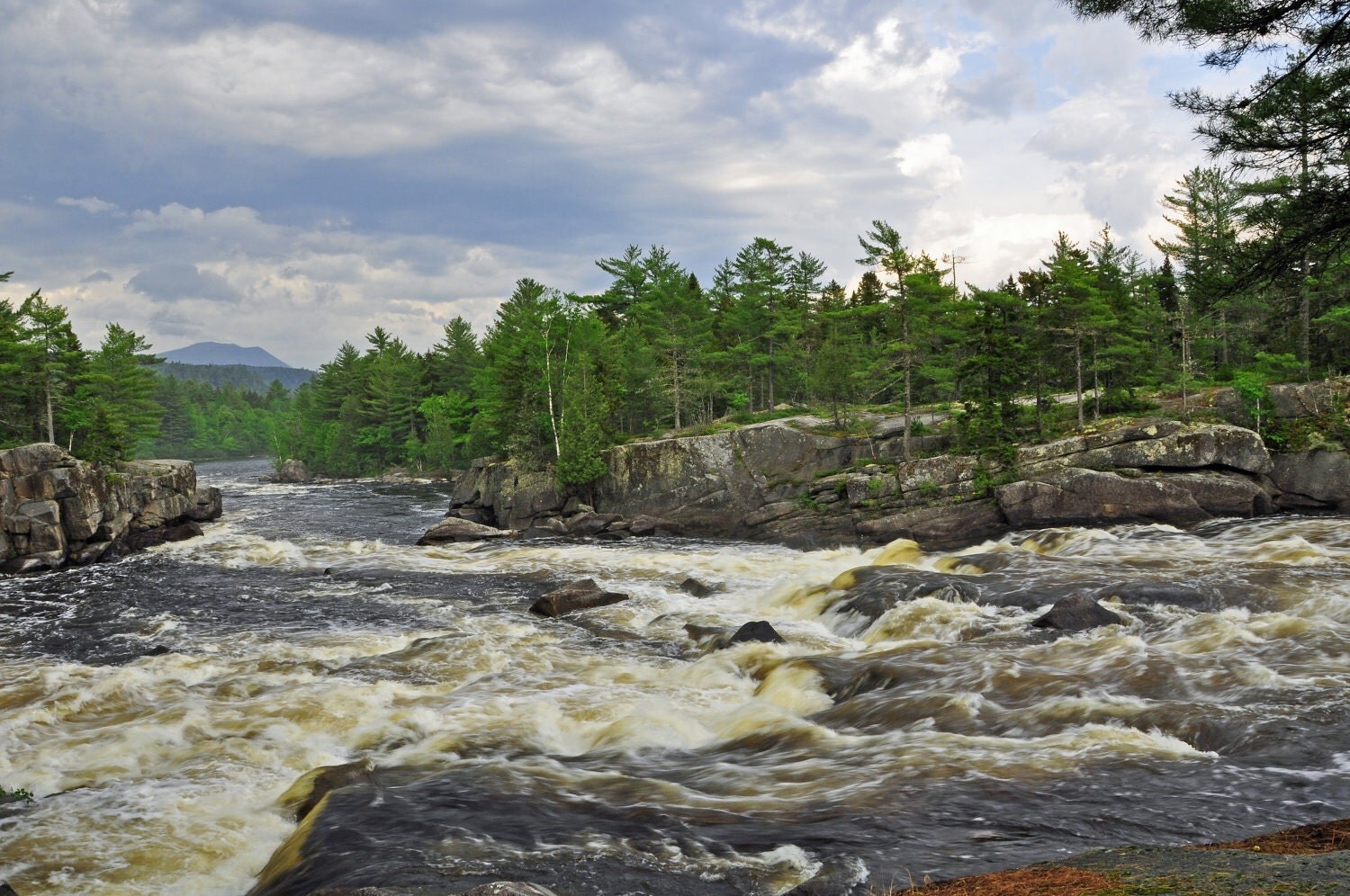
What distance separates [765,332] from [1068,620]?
41.0m

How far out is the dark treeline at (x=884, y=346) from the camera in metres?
38.5

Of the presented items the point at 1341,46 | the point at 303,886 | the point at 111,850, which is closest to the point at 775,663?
the point at 303,886

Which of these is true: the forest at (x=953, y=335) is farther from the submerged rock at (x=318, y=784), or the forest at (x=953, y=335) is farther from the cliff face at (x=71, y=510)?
the submerged rock at (x=318, y=784)

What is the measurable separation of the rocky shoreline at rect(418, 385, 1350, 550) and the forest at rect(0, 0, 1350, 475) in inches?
80.9

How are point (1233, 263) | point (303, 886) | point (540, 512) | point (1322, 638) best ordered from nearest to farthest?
point (303, 886) → point (1233, 263) → point (1322, 638) → point (540, 512)

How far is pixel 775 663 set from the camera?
1587 centimetres

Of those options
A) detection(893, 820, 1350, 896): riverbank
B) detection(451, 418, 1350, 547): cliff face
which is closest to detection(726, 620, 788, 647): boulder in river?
detection(893, 820, 1350, 896): riverbank

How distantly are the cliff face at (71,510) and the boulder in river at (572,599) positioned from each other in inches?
937

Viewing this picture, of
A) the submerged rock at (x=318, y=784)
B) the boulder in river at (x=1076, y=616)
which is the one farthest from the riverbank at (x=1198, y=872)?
the boulder in river at (x=1076, y=616)

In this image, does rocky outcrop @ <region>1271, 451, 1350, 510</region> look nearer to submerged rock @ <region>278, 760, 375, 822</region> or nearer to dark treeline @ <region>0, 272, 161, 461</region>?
submerged rock @ <region>278, 760, 375, 822</region>

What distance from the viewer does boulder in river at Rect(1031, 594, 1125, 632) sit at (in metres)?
17.0

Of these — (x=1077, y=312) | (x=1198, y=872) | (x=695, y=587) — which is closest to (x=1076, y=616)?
(x=695, y=587)

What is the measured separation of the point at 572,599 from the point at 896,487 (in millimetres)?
18644

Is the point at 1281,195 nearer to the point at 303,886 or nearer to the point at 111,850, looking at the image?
the point at 303,886
